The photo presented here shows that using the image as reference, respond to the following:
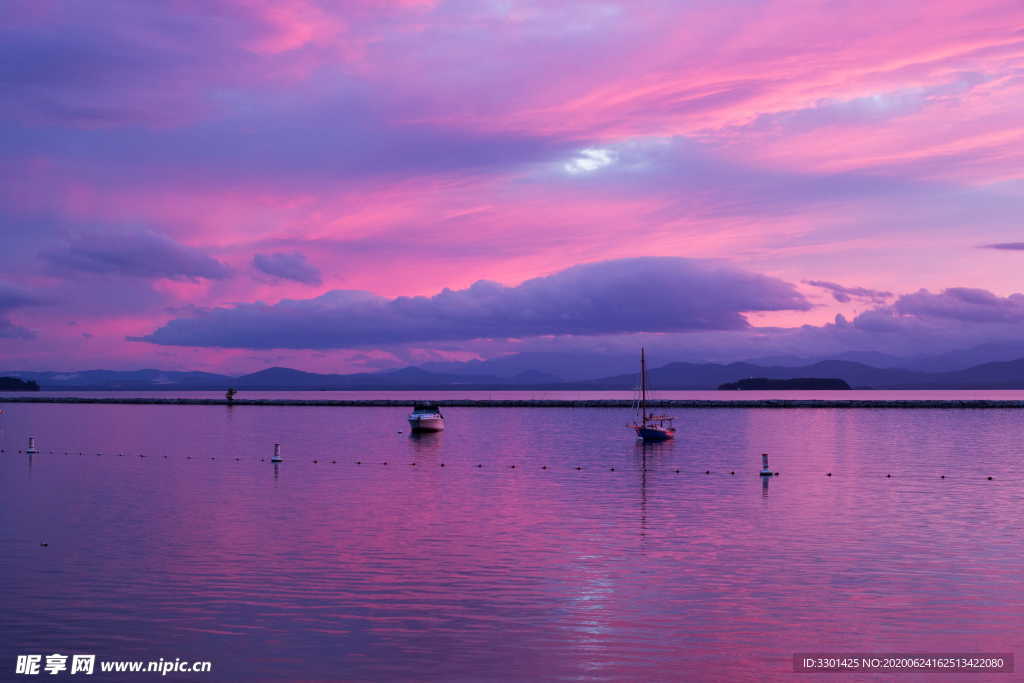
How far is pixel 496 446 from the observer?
94312 millimetres

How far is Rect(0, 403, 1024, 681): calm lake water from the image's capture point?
19406 millimetres

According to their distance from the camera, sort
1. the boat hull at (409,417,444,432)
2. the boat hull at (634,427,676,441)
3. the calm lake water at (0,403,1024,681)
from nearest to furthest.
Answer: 1. the calm lake water at (0,403,1024,681)
2. the boat hull at (634,427,676,441)
3. the boat hull at (409,417,444,432)

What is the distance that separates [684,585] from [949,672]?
8.41 meters

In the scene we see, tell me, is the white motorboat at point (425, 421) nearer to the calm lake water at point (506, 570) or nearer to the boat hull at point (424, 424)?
the boat hull at point (424, 424)

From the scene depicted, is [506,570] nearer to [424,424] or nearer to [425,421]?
[424,424]

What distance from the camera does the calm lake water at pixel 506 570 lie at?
19406 mm

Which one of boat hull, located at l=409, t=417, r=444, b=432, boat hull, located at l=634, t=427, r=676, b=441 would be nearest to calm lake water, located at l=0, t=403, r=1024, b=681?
boat hull, located at l=634, t=427, r=676, b=441

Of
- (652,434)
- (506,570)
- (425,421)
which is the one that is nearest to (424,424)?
(425,421)

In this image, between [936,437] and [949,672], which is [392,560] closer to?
[949,672]

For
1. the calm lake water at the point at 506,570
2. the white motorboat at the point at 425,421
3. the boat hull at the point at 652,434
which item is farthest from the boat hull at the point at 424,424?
the calm lake water at the point at 506,570

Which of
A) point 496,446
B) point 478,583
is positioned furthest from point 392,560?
point 496,446

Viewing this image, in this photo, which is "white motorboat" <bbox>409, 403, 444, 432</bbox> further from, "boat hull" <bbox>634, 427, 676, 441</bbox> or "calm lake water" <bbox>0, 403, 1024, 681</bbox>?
"calm lake water" <bbox>0, 403, 1024, 681</bbox>

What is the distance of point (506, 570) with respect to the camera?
2778 centimetres

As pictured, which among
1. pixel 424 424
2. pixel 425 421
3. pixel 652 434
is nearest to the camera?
pixel 652 434
